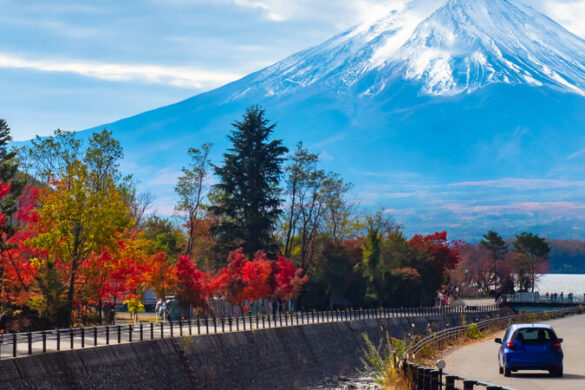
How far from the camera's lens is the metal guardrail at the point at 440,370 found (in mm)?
19703

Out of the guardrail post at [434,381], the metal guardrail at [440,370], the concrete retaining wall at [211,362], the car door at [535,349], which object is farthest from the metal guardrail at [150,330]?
the car door at [535,349]

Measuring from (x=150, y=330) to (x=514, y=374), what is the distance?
61.4 feet

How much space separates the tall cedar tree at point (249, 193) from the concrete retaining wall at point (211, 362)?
21.6m

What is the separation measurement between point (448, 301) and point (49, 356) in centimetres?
9256

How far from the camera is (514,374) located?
105ft

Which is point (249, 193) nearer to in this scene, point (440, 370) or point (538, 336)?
point (538, 336)

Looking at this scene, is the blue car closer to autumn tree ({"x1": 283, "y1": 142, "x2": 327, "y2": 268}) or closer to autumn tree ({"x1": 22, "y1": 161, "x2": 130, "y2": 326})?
autumn tree ({"x1": 22, "y1": 161, "x2": 130, "y2": 326})

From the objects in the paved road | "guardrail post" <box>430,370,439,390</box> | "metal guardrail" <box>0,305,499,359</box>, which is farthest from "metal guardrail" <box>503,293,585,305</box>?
"guardrail post" <box>430,370,439,390</box>

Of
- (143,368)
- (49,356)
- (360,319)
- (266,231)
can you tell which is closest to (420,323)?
(360,319)

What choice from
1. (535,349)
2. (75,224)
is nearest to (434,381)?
(535,349)

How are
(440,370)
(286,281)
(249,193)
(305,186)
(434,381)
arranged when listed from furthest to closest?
(305,186), (249,193), (286,281), (434,381), (440,370)

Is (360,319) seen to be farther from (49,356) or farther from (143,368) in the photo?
(49,356)

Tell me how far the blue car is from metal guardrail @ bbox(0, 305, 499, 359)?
15559mm

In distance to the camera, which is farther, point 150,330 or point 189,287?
point 189,287
